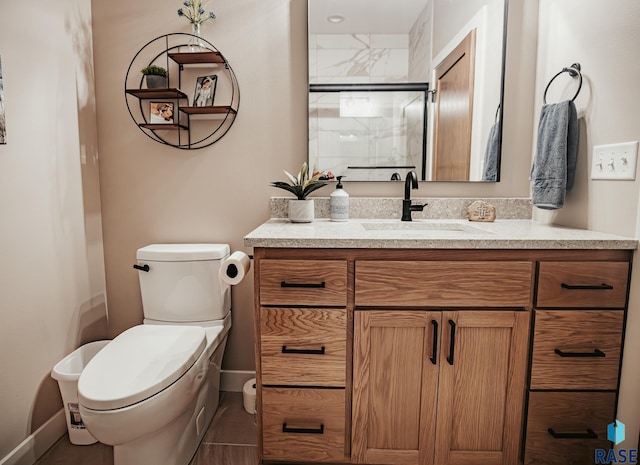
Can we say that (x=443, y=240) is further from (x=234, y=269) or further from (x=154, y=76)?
(x=154, y=76)

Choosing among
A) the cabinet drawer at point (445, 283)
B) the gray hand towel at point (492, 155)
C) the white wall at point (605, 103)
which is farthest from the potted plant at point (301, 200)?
the white wall at point (605, 103)

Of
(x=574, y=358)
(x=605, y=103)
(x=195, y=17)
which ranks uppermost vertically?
(x=195, y=17)

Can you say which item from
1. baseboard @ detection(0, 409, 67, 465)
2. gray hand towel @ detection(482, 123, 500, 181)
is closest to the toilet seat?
baseboard @ detection(0, 409, 67, 465)

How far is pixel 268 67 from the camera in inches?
70.4

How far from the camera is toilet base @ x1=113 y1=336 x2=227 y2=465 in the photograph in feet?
4.29

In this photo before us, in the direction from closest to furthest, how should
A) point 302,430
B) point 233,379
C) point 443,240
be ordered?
point 443,240 → point 302,430 → point 233,379

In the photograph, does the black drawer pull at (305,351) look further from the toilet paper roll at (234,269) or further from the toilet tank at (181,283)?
the toilet tank at (181,283)

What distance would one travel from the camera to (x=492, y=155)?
1.78 m

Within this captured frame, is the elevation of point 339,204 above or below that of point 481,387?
above

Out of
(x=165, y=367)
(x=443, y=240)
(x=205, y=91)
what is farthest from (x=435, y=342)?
(x=205, y=91)

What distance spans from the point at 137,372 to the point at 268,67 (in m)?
1.42

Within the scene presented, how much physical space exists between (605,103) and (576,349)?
878mm

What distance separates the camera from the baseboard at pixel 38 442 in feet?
4.57

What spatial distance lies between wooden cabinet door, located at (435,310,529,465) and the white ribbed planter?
0.71 m
